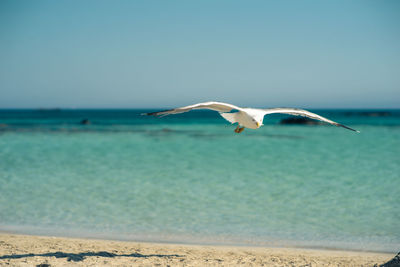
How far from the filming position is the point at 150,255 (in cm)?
716

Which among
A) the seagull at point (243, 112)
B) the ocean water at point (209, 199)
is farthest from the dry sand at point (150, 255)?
the seagull at point (243, 112)

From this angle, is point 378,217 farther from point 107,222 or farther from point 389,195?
point 107,222

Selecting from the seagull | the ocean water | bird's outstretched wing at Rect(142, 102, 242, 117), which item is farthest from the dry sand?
bird's outstretched wing at Rect(142, 102, 242, 117)

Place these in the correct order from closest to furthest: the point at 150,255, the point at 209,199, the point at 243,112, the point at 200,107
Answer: the point at 200,107
the point at 150,255
the point at 243,112
the point at 209,199

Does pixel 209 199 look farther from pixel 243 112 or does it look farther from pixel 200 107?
pixel 200 107

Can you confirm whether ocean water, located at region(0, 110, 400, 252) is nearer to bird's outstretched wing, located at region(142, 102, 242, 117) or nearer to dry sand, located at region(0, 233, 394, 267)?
dry sand, located at region(0, 233, 394, 267)

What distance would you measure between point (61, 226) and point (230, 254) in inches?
188

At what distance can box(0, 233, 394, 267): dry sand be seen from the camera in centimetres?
658


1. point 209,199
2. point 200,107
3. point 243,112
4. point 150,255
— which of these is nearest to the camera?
point 200,107

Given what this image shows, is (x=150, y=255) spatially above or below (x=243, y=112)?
below

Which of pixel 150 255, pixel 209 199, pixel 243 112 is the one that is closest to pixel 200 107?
pixel 243 112

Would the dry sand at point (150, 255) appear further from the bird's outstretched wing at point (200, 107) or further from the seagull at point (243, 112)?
the bird's outstretched wing at point (200, 107)

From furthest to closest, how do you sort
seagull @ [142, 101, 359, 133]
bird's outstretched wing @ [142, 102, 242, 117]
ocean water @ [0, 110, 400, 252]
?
ocean water @ [0, 110, 400, 252], seagull @ [142, 101, 359, 133], bird's outstretched wing @ [142, 102, 242, 117]

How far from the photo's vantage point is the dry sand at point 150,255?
259 inches
